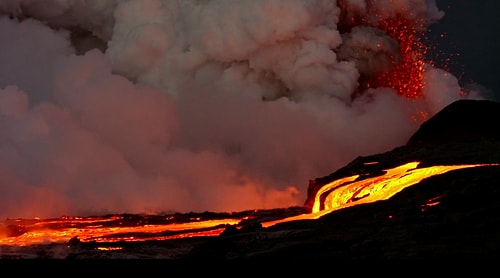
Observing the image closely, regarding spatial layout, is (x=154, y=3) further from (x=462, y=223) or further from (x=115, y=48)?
(x=462, y=223)

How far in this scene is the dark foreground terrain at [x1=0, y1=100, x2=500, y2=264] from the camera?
32.5 feet

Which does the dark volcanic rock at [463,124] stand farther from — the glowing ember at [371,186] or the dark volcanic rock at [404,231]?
the dark volcanic rock at [404,231]

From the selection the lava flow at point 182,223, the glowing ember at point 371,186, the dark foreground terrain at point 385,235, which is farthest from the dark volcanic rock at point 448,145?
the dark foreground terrain at point 385,235

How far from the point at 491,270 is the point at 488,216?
2.96 meters

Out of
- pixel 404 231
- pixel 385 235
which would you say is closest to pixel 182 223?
pixel 385 235

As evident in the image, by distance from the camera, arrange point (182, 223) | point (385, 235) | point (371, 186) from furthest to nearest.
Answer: point (182, 223) < point (371, 186) < point (385, 235)

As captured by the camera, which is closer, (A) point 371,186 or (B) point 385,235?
(B) point 385,235

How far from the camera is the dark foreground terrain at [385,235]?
991 cm

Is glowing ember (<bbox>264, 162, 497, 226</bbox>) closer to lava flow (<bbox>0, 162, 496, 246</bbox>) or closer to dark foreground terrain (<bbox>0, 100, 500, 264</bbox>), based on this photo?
lava flow (<bbox>0, 162, 496, 246</bbox>)

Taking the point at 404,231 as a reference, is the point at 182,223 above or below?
above

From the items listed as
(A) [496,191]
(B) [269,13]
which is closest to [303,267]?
(A) [496,191]

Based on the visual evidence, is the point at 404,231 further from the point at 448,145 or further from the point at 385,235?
the point at 448,145

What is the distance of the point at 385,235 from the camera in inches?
430

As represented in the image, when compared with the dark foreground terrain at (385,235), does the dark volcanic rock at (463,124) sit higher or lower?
higher
